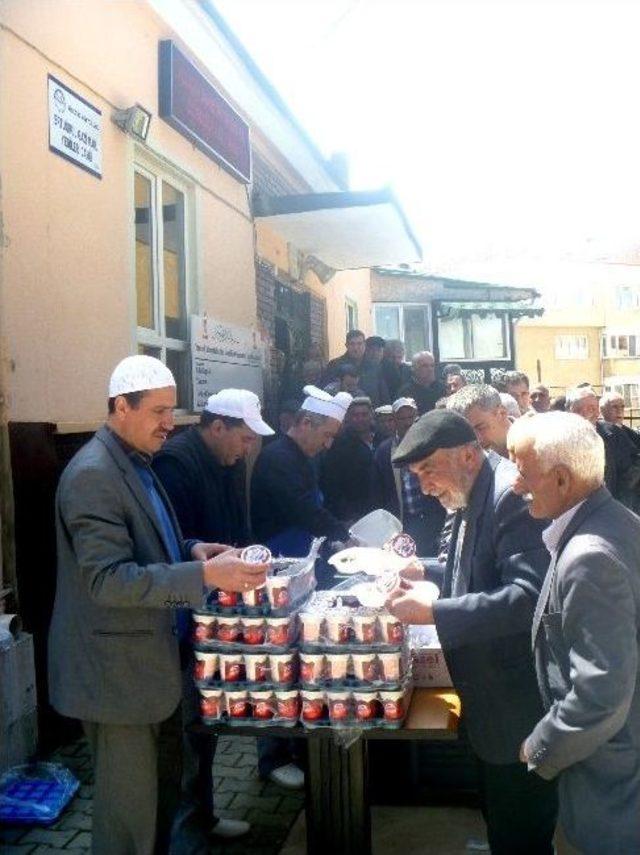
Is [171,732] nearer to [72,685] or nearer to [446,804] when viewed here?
[72,685]

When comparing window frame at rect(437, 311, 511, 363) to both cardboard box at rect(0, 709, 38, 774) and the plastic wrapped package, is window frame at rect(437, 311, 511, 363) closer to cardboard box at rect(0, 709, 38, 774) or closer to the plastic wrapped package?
cardboard box at rect(0, 709, 38, 774)

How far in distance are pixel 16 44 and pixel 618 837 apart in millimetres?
4400

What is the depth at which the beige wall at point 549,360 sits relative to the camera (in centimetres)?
4131

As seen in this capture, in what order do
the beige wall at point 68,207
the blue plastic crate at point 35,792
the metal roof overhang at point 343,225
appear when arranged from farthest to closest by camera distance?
1. the metal roof overhang at point 343,225
2. the beige wall at point 68,207
3. the blue plastic crate at point 35,792

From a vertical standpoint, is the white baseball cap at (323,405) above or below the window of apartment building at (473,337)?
below

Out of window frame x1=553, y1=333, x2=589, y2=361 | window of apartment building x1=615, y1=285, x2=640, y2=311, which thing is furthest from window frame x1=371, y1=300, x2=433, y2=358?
window of apartment building x1=615, y1=285, x2=640, y2=311

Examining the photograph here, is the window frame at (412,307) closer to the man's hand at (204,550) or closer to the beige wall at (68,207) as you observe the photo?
the beige wall at (68,207)

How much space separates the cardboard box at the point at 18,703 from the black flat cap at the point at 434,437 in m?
2.24

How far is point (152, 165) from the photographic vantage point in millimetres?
5930

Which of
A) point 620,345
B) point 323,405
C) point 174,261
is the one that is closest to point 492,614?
point 323,405

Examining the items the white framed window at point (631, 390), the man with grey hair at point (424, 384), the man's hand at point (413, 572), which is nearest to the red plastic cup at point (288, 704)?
the man's hand at point (413, 572)

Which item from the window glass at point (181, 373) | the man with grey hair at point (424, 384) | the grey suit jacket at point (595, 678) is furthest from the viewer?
the man with grey hair at point (424, 384)

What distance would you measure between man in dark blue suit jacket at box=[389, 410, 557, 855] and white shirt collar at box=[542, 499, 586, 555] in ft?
0.78

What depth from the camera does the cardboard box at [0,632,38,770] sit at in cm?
367
